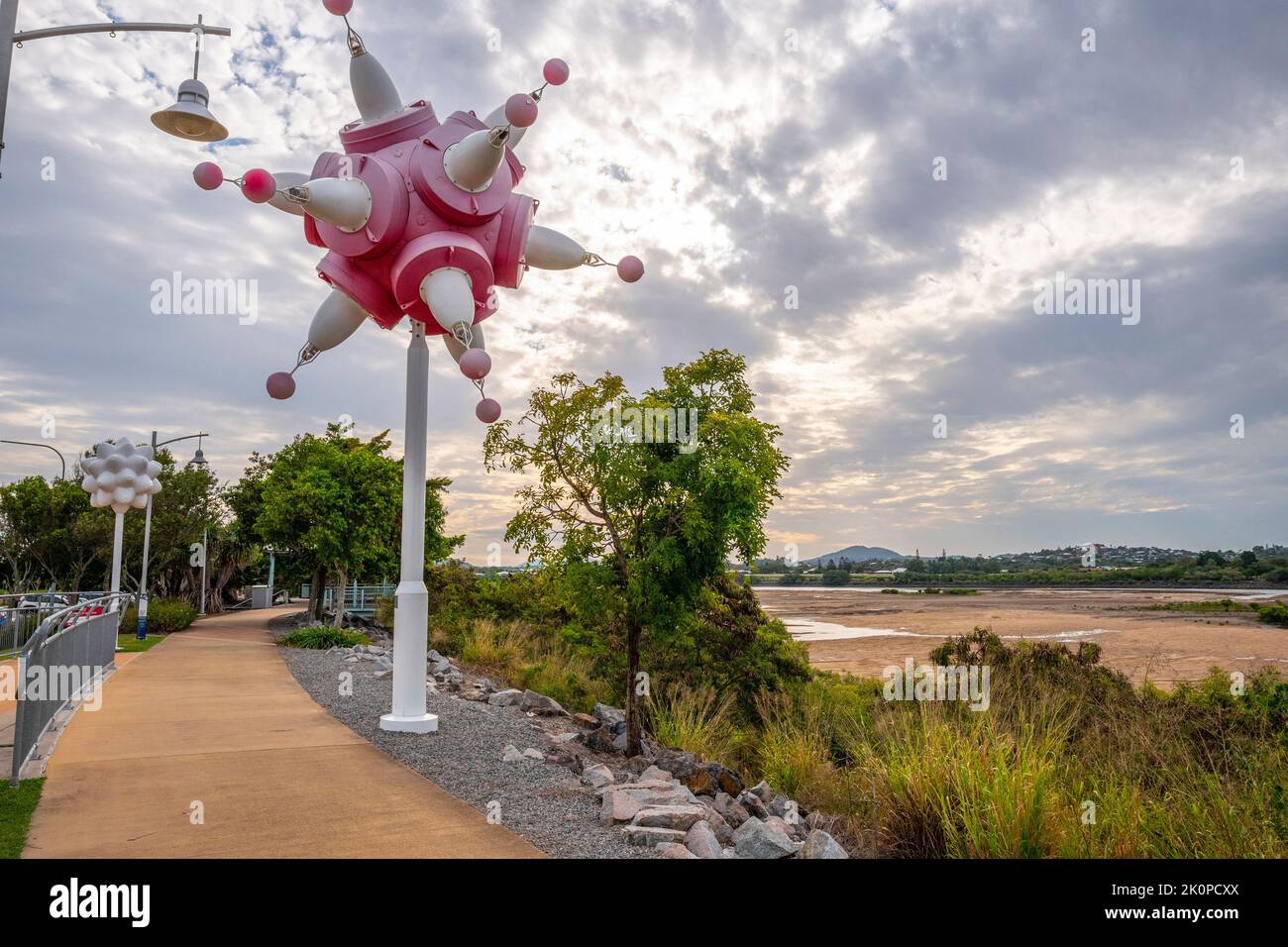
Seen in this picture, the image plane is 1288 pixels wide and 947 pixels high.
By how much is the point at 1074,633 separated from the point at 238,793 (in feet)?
104

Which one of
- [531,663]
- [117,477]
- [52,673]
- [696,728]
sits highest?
[117,477]

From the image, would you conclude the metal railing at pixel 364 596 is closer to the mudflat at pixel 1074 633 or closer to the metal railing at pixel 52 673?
the mudflat at pixel 1074 633

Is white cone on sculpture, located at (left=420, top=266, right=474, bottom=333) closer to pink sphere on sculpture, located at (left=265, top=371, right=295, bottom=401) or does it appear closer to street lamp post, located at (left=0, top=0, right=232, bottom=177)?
pink sphere on sculpture, located at (left=265, top=371, right=295, bottom=401)

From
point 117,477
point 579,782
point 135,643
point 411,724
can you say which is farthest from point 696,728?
point 135,643

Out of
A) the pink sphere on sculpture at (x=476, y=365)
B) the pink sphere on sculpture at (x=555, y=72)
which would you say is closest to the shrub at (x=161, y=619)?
the pink sphere on sculpture at (x=476, y=365)

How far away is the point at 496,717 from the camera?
1045cm

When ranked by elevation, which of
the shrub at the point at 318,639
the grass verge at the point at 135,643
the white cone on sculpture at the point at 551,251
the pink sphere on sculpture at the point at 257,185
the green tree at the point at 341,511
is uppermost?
the white cone on sculpture at the point at 551,251

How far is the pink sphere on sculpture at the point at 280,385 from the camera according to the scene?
8.25 meters

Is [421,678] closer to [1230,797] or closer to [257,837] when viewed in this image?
[257,837]

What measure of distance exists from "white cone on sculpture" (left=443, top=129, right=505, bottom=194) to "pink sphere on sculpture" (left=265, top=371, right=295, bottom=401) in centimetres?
260

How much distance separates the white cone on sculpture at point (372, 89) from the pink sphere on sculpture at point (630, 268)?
284cm

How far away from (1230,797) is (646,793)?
14.4 ft

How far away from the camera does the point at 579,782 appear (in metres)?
7.57

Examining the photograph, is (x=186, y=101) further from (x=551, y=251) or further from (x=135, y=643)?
(x=135, y=643)
